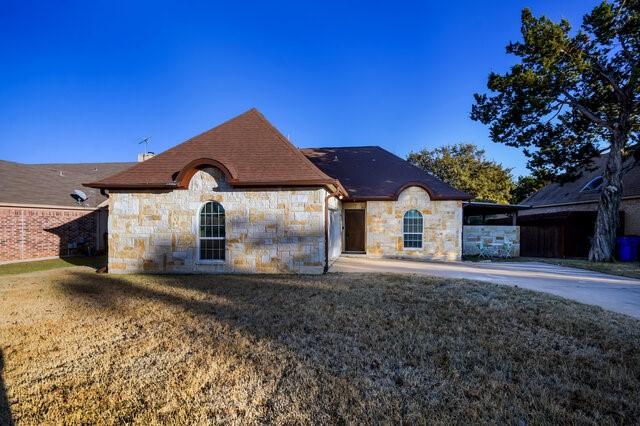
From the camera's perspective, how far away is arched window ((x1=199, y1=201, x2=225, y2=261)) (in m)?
10.1

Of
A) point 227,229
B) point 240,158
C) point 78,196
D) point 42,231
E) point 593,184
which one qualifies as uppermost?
point 593,184

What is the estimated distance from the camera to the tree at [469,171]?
27.9 meters

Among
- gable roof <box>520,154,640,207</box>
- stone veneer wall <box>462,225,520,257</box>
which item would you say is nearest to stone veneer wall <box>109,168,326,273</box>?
stone veneer wall <box>462,225,520,257</box>

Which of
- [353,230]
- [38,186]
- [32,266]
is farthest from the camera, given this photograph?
[38,186]

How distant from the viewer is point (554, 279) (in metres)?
9.34

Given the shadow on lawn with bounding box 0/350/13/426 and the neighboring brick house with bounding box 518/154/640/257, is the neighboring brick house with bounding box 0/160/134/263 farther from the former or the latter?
the neighboring brick house with bounding box 518/154/640/257

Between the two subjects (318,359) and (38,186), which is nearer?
(318,359)

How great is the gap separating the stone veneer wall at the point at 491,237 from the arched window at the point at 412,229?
3445mm

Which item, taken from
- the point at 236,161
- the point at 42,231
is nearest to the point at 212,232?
the point at 236,161

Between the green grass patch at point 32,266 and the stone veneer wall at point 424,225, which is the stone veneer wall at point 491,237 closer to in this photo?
the stone veneer wall at point 424,225

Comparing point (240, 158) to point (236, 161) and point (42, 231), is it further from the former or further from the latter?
point (42, 231)

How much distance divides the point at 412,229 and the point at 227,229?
332 inches

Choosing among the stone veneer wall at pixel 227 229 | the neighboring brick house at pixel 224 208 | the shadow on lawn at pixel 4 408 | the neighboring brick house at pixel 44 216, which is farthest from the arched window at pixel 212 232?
the neighboring brick house at pixel 44 216

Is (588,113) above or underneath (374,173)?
above
